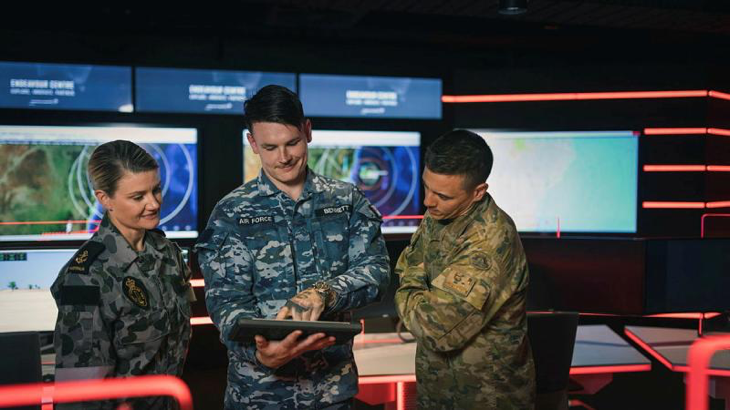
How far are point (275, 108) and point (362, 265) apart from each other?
47 centimetres

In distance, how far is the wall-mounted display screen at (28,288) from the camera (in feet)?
8.82

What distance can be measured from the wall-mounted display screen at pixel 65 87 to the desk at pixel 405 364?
290 cm

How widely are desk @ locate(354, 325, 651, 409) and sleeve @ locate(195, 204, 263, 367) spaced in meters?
1.08

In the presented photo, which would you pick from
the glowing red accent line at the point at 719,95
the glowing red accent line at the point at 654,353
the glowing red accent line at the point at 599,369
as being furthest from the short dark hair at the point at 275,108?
the glowing red accent line at the point at 719,95

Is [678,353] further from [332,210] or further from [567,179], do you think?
[332,210]

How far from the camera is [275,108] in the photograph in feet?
5.57

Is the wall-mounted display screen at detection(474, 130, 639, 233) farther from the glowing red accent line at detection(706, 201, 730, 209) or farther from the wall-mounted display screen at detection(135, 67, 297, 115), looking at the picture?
the wall-mounted display screen at detection(135, 67, 297, 115)

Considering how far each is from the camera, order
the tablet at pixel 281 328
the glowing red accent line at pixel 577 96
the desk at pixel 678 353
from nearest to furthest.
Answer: the tablet at pixel 281 328 < the desk at pixel 678 353 < the glowing red accent line at pixel 577 96

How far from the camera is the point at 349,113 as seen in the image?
17.9 ft

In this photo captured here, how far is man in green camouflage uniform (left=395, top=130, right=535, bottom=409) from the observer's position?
175cm

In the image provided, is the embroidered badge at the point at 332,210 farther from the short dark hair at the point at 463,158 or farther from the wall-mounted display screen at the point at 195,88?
the wall-mounted display screen at the point at 195,88

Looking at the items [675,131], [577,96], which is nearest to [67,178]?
[577,96]

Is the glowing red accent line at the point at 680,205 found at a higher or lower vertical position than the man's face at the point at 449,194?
lower

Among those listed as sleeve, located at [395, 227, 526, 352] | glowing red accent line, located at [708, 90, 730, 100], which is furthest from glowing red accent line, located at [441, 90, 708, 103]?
sleeve, located at [395, 227, 526, 352]
